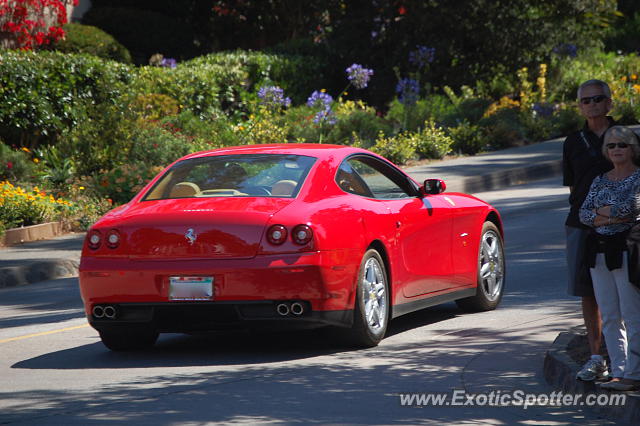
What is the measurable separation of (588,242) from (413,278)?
266 centimetres

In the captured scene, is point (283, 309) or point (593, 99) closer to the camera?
point (593, 99)

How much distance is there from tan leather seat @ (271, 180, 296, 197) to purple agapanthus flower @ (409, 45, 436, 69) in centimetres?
2061

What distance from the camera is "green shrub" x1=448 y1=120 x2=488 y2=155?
84.7 feet

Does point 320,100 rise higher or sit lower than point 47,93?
lower

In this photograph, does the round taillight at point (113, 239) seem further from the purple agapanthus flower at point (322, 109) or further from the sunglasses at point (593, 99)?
the purple agapanthus flower at point (322, 109)

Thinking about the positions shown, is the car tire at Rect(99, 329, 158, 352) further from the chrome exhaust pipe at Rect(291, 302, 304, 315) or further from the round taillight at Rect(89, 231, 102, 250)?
the chrome exhaust pipe at Rect(291, 302, 304, 315)

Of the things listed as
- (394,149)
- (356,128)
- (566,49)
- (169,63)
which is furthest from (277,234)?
Result: (566,49)

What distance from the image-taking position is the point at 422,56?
29.1 m

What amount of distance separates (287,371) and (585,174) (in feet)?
7.18

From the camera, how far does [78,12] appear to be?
32.1 m

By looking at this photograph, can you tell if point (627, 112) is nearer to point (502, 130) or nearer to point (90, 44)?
point (502, 130)

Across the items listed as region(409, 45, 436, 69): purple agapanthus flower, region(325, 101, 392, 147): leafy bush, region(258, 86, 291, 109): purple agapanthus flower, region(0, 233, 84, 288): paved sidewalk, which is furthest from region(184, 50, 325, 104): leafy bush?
region(0, 233, 84, 288): paved sidewalk

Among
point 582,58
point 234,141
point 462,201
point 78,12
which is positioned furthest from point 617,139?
point 78,12

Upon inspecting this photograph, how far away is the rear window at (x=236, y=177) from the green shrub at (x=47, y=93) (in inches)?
453
